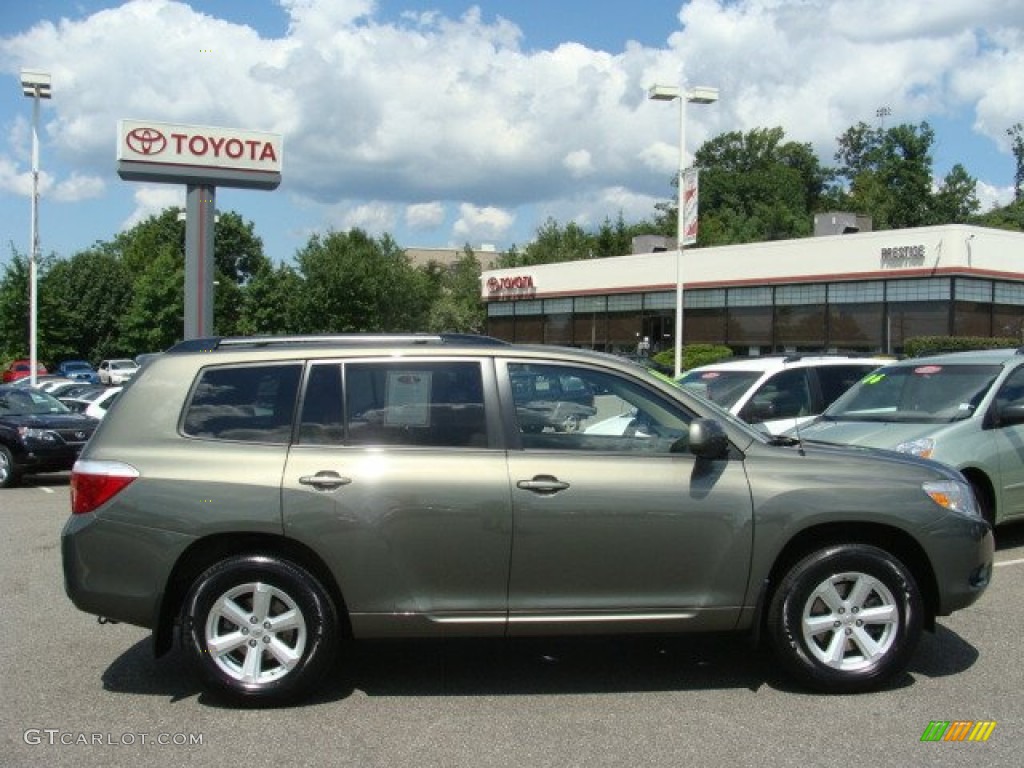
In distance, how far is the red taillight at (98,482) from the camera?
497cm

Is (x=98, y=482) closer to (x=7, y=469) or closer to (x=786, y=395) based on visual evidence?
(x=786, y=395)

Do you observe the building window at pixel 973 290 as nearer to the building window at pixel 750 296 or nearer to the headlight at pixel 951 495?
the building window at pixel 750 296

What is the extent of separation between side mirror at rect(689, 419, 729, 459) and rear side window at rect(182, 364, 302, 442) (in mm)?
2045

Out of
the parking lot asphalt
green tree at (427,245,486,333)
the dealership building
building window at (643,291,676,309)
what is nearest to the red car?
green tree at (427,245,486,333)

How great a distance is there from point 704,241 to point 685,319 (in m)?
35.2

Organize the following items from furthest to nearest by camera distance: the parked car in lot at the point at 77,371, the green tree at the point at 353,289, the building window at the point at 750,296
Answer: the green tree at the point at 353,289 < the parked car in lot at the point at 77,371 < the building window at the point at 750,296

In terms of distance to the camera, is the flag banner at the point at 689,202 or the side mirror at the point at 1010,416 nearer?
the side mirror at the point at 1010,416

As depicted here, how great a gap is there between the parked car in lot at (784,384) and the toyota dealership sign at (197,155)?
2167 centimetres

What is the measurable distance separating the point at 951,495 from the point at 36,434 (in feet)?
42.8

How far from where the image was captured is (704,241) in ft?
238

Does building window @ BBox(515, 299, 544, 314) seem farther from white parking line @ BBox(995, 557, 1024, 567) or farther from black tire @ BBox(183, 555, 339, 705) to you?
black tire @ BBox(183, 555, 339, 705)

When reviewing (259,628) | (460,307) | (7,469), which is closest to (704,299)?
(460,307)

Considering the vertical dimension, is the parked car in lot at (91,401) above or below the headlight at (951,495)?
below

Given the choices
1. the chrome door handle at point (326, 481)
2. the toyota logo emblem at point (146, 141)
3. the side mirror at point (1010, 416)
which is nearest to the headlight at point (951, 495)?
the chrome door handle at point (326, 481)
